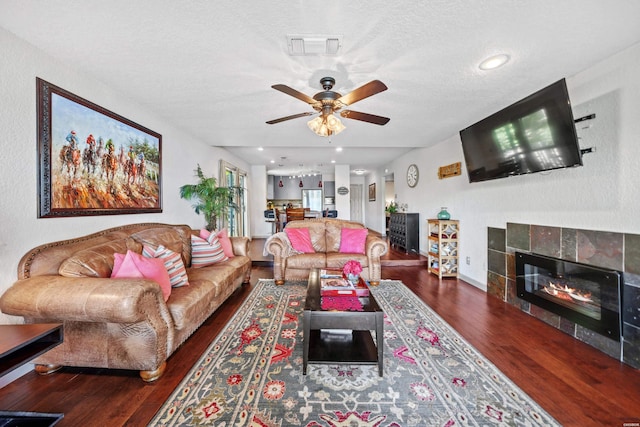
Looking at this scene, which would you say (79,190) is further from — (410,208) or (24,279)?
(410,208)

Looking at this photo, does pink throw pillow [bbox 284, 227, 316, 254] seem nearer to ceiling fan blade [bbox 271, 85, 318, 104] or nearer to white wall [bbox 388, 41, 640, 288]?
ceiling fan blade [bbox 271, 85, 318, 104]

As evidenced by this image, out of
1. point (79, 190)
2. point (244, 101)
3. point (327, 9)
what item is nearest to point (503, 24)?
point (327, 9)

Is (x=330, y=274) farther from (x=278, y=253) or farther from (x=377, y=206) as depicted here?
(x=377, y=206)

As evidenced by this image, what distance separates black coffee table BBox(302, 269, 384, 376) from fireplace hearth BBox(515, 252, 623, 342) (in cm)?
188

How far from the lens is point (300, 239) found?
3.92 m

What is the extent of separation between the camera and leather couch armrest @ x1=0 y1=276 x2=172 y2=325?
1.49 meters

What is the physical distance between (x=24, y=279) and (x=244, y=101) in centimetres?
233

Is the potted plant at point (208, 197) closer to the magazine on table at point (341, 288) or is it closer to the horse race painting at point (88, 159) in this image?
the horse race painting at point (88, 159)

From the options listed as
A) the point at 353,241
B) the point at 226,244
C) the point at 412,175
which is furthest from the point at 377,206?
the point at 226,244

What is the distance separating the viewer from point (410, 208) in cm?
581

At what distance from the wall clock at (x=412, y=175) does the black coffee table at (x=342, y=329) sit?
4.23 m

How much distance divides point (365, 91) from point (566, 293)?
2654 mm

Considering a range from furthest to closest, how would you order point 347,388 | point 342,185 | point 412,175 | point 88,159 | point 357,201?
point 357,201 < point 342,185 < point 412,175 < point 88,159 < point 347,388

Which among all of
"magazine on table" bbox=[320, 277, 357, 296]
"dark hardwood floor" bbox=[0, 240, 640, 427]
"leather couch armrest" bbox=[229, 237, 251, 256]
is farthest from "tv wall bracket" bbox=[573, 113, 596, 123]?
"leather couch armrest" bbox=[229, 237, 251, 256]
